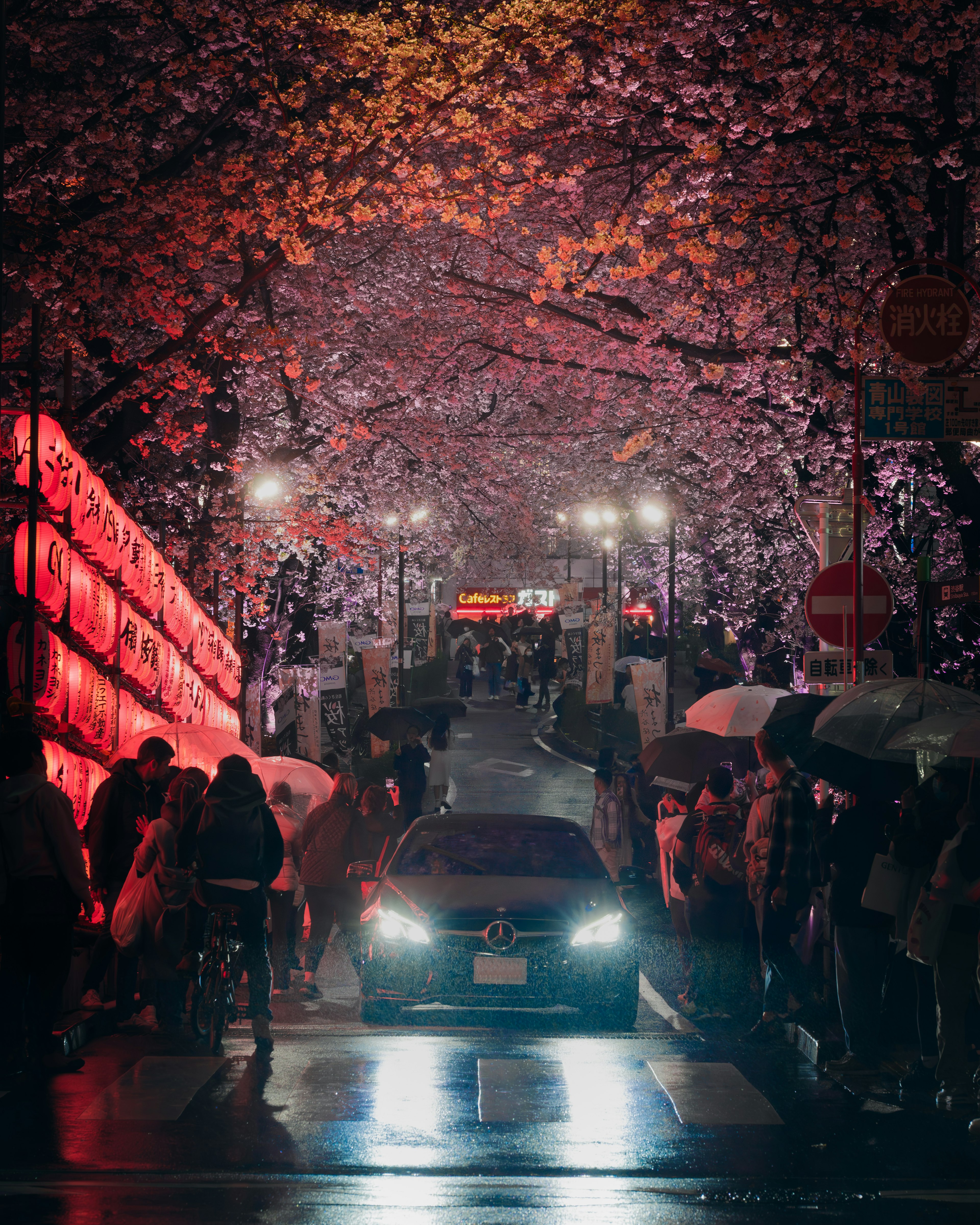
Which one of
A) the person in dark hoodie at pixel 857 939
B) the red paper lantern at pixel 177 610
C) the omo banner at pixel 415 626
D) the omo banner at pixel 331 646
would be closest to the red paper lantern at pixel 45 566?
the red paper lantern at pixel 177 610

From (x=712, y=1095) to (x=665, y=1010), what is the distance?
114 inches

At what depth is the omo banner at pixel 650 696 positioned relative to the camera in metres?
24.8

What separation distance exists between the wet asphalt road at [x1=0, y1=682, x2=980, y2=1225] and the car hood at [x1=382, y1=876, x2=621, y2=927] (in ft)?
2.10

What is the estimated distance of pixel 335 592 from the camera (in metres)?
35.2

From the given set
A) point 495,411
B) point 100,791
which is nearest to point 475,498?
point 495,411

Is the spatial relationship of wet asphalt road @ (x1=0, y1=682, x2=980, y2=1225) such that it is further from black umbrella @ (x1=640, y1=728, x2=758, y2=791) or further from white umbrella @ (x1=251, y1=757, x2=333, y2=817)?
black umbrella @ (x1=640, y1=728, x2=758, y2=791)

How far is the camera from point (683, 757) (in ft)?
46.0

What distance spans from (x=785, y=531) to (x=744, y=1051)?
2390 centimetres

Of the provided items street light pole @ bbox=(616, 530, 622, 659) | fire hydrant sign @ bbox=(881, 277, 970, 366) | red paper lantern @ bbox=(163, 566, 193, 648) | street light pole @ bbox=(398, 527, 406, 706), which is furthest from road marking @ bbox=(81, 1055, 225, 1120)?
street light pole @ bbox=(616, 530, 622, 659)

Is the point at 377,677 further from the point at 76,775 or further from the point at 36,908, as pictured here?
the point at 36,908

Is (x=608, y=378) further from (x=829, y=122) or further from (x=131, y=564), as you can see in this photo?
(x=131, y=564)

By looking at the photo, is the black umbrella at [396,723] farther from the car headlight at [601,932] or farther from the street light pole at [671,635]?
the car headlight at [601,932]

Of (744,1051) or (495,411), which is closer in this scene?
(744,1051)

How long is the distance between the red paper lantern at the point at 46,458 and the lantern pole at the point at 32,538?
0.07 meters
